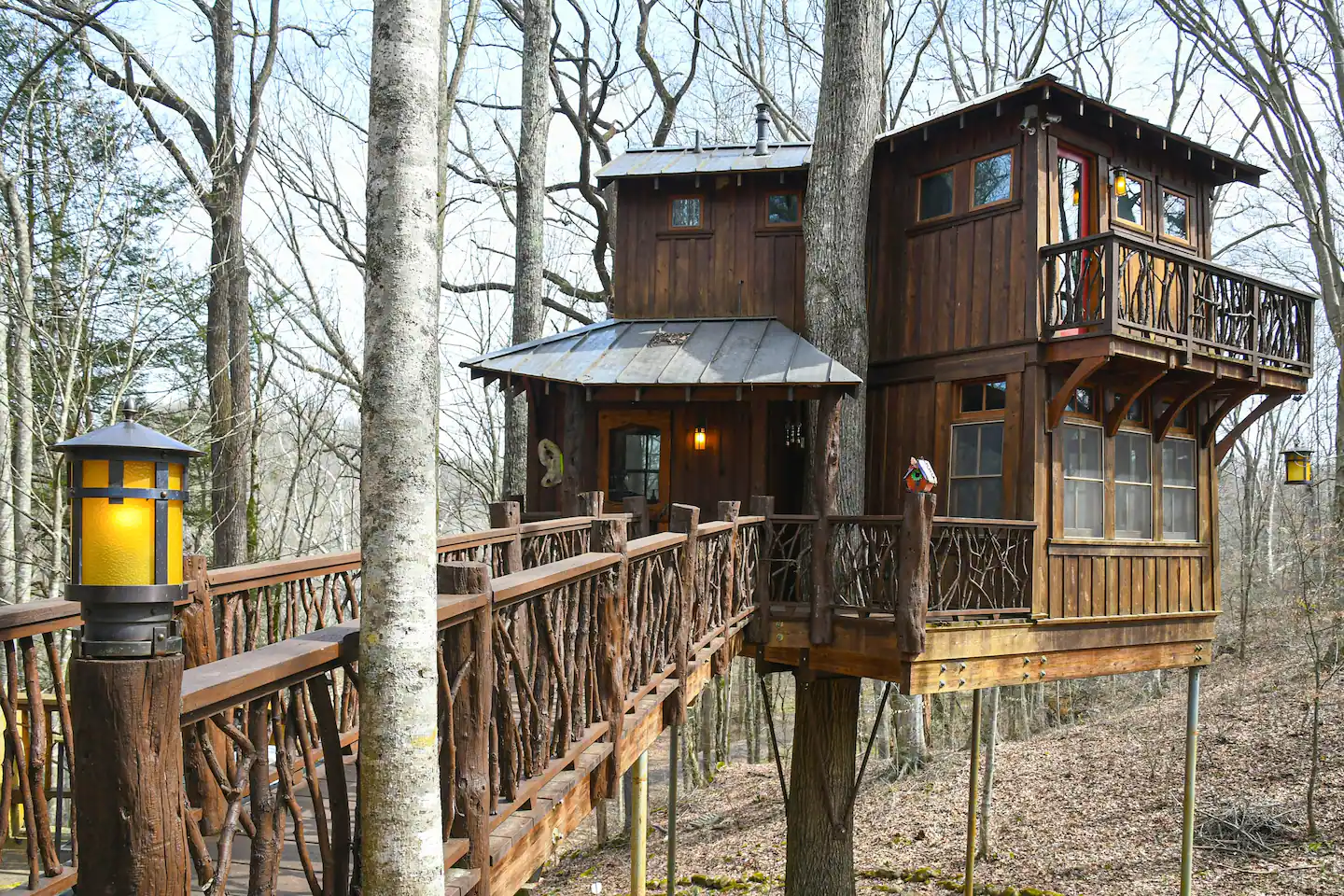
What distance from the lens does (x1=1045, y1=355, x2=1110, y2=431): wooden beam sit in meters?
9.23

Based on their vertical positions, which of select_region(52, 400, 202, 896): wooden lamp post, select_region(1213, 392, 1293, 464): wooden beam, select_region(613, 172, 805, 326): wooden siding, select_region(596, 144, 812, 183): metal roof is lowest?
select_region(52, 400, 202, 896): wooden lamp post

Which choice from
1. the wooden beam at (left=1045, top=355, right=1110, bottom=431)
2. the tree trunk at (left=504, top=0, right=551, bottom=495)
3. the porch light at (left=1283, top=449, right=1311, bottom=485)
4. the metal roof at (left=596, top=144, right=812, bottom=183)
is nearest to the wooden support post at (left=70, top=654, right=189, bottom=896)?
the wooden beam at (left=1045, top=355, right=1110, bottom=431)

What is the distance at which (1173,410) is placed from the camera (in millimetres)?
10820

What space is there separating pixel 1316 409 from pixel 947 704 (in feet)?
52.7

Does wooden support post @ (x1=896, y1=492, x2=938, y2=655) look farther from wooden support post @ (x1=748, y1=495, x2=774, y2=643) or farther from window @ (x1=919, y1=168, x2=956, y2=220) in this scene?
window @ (x1=919, y1=168, x2=956, y2=220)

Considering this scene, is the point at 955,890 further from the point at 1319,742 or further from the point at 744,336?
the point at 744,336

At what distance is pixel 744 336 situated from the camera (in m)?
11.6

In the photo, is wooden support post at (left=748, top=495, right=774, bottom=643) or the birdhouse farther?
wooden support post at (left=748, top=495, right=774, bottom=643)

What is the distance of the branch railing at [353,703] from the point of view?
7.56 ft

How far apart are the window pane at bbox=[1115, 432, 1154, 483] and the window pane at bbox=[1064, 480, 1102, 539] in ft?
1.63

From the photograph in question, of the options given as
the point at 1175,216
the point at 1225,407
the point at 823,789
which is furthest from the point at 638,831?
the point at 1175,216

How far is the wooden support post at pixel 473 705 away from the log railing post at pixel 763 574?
21.1ft

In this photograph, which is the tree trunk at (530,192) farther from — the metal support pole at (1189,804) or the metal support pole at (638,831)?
the metal support pole at (1189,804)

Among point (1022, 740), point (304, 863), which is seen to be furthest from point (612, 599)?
point (1022, 740)
